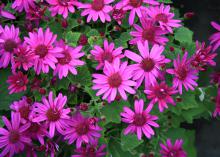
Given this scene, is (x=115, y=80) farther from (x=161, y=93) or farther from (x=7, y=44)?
(x=7, y=44)

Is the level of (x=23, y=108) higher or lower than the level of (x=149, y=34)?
lower

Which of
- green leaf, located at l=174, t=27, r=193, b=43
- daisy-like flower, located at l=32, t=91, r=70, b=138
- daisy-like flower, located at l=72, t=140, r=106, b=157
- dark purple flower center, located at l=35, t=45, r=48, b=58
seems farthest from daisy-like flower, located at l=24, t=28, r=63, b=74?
green leaf, located at l=174, t=27, r=193, b=43

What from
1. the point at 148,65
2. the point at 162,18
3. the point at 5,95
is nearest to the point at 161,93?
the point at 148,65

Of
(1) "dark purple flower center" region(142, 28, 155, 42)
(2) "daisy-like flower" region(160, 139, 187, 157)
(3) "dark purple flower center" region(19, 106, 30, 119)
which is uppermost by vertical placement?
(1) "dark purple flower center" region(142, 28, 155, 42)

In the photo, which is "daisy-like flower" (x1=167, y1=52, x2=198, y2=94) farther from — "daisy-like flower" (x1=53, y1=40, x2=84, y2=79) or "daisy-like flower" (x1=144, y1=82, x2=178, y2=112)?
"daisy-like flower" (x1=53, y1=40, x2=84, y2=79)

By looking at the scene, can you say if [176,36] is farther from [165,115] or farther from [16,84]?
[16,84]

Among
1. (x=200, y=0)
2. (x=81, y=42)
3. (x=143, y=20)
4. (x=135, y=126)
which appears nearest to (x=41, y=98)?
(x=81, y=42)

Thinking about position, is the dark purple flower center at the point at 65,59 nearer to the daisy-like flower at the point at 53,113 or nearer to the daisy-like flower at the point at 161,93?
the daisy-like flower at the point at 53,113
